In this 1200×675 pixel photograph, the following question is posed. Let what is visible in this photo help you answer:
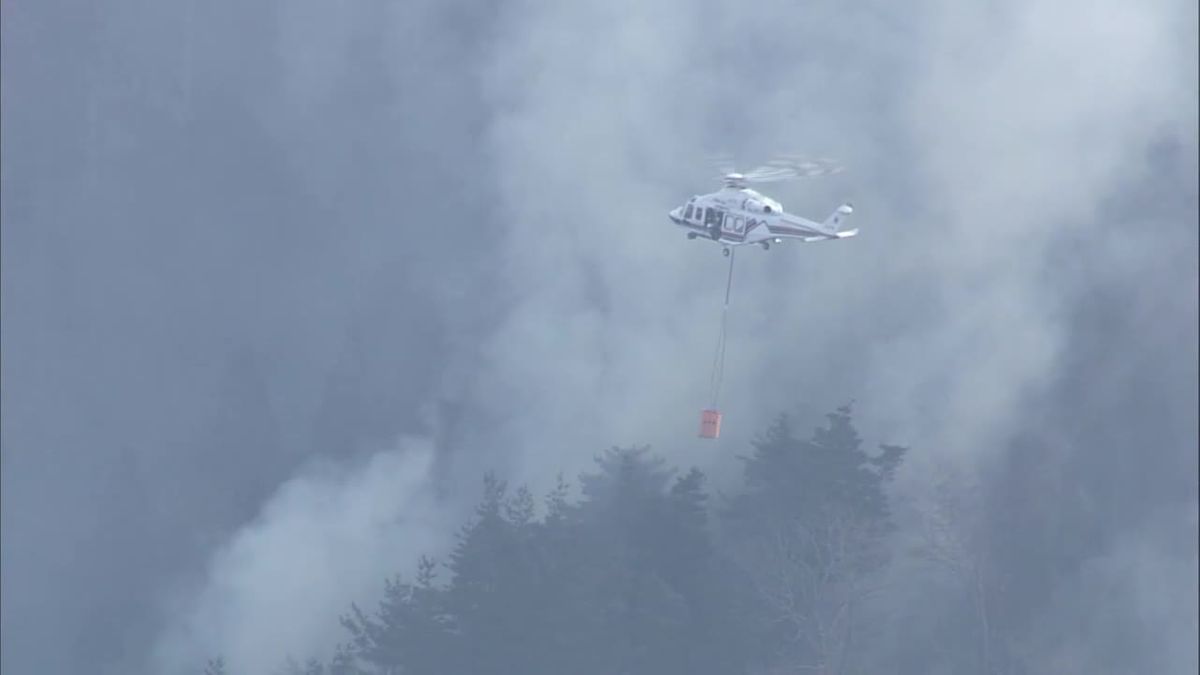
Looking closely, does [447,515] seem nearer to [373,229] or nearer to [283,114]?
[373,229]

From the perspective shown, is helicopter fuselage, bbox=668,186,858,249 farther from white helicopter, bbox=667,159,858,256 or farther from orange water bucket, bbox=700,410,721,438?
orange water bucket, bbox=700,410,721,438

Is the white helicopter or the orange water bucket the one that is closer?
the white helicopter

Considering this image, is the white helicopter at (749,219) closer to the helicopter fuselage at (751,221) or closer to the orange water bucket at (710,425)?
the helicopter fuselage at (751,221)

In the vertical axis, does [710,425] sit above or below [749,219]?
below

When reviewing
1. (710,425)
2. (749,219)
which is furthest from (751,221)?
(710,425)

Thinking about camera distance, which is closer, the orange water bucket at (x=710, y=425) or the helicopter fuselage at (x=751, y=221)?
the helicopter fuselage at (x=751, y=221)

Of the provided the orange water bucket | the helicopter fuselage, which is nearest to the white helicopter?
the helicopter fuselage

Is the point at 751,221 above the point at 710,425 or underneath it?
above

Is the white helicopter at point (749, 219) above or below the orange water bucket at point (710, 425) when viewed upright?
above

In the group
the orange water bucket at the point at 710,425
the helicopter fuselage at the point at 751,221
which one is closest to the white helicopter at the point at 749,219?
the helicopter fuselage at the point at 751,221

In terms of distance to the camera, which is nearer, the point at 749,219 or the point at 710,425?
the point at 749,219

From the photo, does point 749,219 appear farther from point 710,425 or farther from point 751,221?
point 710,425

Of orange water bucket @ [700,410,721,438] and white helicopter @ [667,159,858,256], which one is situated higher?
white helicopter @ [667,159,858,256]
